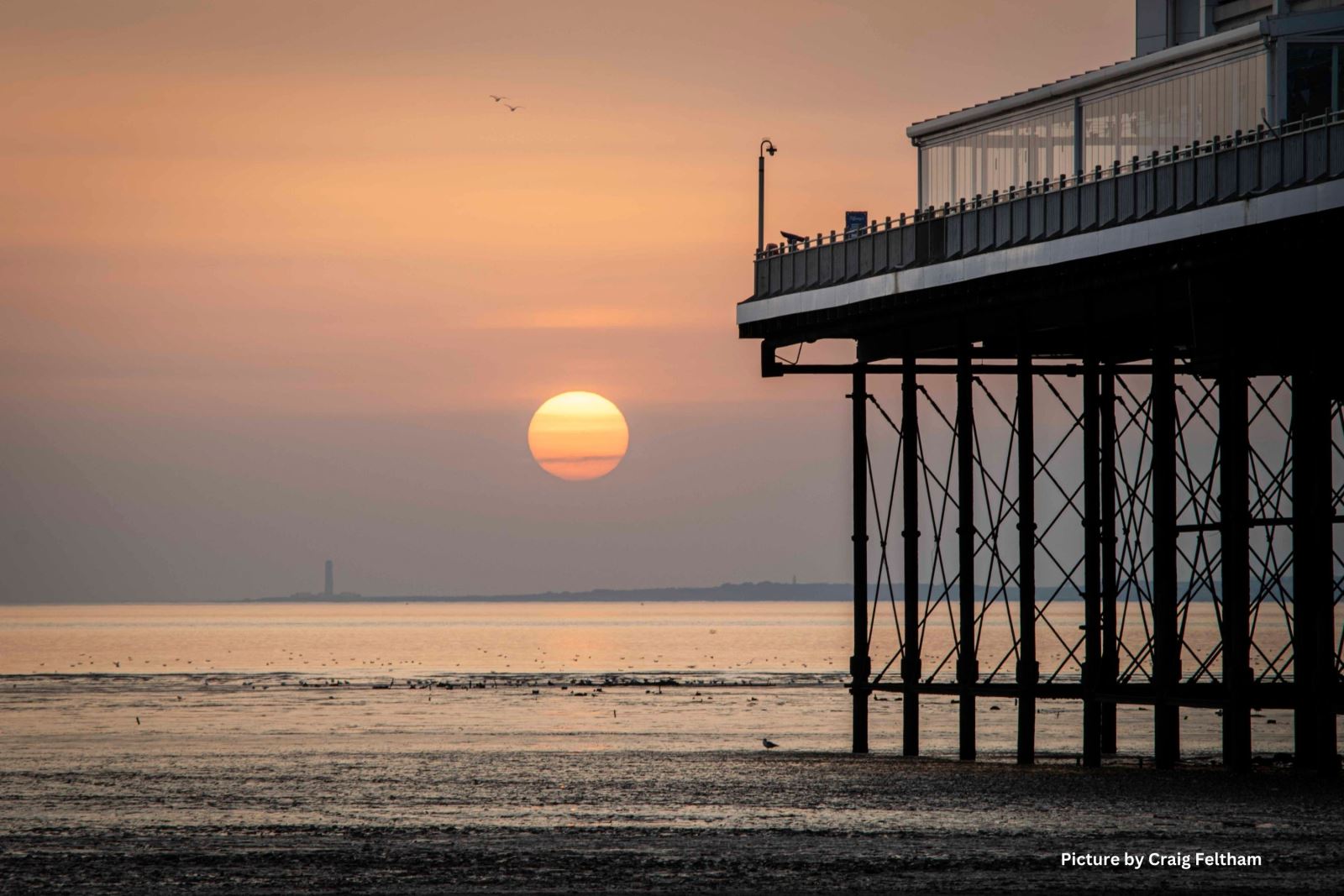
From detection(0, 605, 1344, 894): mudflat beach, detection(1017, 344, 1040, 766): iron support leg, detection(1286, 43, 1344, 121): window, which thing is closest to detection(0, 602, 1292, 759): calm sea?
detection(0, 605, 1344, 894): mudflat beach

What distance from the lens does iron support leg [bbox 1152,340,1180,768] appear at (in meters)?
40.4

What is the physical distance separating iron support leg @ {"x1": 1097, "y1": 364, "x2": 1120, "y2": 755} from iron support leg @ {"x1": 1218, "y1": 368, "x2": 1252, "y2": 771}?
5.37 meters

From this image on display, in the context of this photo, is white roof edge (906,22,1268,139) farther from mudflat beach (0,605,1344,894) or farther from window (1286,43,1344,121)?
mudflat beach (0,605,1344,894)

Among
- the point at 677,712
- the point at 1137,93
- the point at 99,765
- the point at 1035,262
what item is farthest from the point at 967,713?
the point at 677,712

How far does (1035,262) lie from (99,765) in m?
23.0

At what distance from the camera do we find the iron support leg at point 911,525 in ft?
160

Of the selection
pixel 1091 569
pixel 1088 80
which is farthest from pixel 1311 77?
pixel 1091 569

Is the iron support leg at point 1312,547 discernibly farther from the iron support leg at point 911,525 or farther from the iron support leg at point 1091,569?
the iron support leg at point 911,525

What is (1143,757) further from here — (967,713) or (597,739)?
(597,739)

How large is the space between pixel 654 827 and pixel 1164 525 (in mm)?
12991

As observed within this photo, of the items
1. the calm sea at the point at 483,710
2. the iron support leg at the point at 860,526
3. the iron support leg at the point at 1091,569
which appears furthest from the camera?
the calm sea at the point at 483,710

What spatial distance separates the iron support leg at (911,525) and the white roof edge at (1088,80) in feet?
17.6

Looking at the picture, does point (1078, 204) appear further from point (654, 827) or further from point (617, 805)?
point (654, 827)

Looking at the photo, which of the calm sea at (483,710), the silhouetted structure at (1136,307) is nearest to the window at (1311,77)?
the silhouetted structure at (1136,307)
